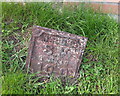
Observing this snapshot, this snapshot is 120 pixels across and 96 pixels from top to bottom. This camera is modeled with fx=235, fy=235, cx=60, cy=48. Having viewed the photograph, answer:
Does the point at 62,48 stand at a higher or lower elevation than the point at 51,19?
lower

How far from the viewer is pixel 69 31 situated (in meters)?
2.61

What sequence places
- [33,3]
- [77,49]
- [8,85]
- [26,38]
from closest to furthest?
[8,85]
[77,49]
[26,38]
[33,3]

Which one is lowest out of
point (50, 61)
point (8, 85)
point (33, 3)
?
point (8, 85)

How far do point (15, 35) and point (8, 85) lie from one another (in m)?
0.68

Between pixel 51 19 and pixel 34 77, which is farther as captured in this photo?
pixel 51 19

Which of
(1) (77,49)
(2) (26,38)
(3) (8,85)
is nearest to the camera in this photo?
(3) (8,85)

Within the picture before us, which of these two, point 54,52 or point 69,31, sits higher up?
point 69,31

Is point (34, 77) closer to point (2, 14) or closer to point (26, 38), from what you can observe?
point (26, 38)

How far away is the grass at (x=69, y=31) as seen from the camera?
2168 mm

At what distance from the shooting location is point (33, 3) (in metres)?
2.80

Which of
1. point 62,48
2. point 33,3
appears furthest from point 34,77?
point 33,3

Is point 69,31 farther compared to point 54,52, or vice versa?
point 69,31

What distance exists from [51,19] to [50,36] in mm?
441

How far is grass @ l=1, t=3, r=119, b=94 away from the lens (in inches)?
85.4
